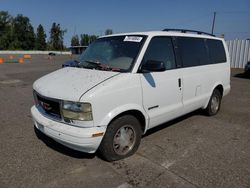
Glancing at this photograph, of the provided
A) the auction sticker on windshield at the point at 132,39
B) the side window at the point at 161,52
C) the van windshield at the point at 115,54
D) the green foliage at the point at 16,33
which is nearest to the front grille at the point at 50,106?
the van windshield at the point at 115,54

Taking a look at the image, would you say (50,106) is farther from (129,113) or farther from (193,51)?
(193,51)

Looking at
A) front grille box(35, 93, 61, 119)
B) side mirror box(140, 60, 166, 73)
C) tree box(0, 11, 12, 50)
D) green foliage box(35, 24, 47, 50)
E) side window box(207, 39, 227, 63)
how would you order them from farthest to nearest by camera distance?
green foliage box(35, 24, 47, 50), tree box(0, 11, 12, 50), side window box(207, 39, 227, 63), side mirror box(140, 60, 166, 73), front grille box(35, 93, 61, 119)

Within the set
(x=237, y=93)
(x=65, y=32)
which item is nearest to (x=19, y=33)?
(x=65, y=32)

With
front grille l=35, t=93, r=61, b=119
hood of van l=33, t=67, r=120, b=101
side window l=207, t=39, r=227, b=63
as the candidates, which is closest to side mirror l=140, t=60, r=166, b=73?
hood of van l=33, t=67, r=120, b=101

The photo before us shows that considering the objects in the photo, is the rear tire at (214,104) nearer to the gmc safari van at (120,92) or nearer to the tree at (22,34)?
the gmc safari van at (120,92)

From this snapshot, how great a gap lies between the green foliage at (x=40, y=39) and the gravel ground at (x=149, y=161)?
101m

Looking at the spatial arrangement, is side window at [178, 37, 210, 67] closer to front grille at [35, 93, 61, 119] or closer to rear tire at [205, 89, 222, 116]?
rear tire at [205, 89, 222, 116]

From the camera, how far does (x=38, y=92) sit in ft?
11.6

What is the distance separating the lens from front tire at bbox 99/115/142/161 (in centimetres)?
325

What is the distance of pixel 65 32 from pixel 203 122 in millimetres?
105081

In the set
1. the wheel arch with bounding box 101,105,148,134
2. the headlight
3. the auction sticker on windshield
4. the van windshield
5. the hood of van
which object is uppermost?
the auction sticker on windshield

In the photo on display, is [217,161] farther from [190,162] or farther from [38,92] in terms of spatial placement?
[38,92]

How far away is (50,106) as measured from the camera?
330 cm

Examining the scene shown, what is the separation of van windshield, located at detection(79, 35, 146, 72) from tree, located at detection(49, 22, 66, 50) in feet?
332
